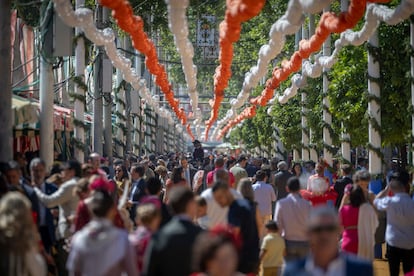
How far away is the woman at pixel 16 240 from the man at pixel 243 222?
356 centimetres

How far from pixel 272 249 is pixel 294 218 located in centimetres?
56

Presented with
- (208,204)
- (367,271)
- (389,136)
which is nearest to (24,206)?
(367,271)

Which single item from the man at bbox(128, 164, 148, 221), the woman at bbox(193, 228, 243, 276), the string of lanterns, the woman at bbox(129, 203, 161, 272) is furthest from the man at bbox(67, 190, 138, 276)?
the string of lanterns

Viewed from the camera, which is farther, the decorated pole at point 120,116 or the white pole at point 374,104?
the decorated pole at point 120,116

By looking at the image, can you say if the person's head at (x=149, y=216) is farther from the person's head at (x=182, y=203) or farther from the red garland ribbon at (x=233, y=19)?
the red garland ribbon at (x=233, y=19)

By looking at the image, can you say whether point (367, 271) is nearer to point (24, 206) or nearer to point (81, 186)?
point (24, 206)

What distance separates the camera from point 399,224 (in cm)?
1403

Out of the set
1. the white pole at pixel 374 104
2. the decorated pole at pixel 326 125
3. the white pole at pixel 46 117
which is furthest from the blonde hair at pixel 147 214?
the decorated pole at pixel 326 125

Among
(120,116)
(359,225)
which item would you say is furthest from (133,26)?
(120,116)

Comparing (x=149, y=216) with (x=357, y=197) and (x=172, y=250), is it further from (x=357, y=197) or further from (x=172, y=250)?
(x=357, y=197)

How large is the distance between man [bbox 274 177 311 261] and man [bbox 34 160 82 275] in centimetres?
270

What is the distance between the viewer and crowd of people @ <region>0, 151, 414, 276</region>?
7199mm

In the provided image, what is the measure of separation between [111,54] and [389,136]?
6.89 meters

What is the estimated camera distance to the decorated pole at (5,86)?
15.7 m
